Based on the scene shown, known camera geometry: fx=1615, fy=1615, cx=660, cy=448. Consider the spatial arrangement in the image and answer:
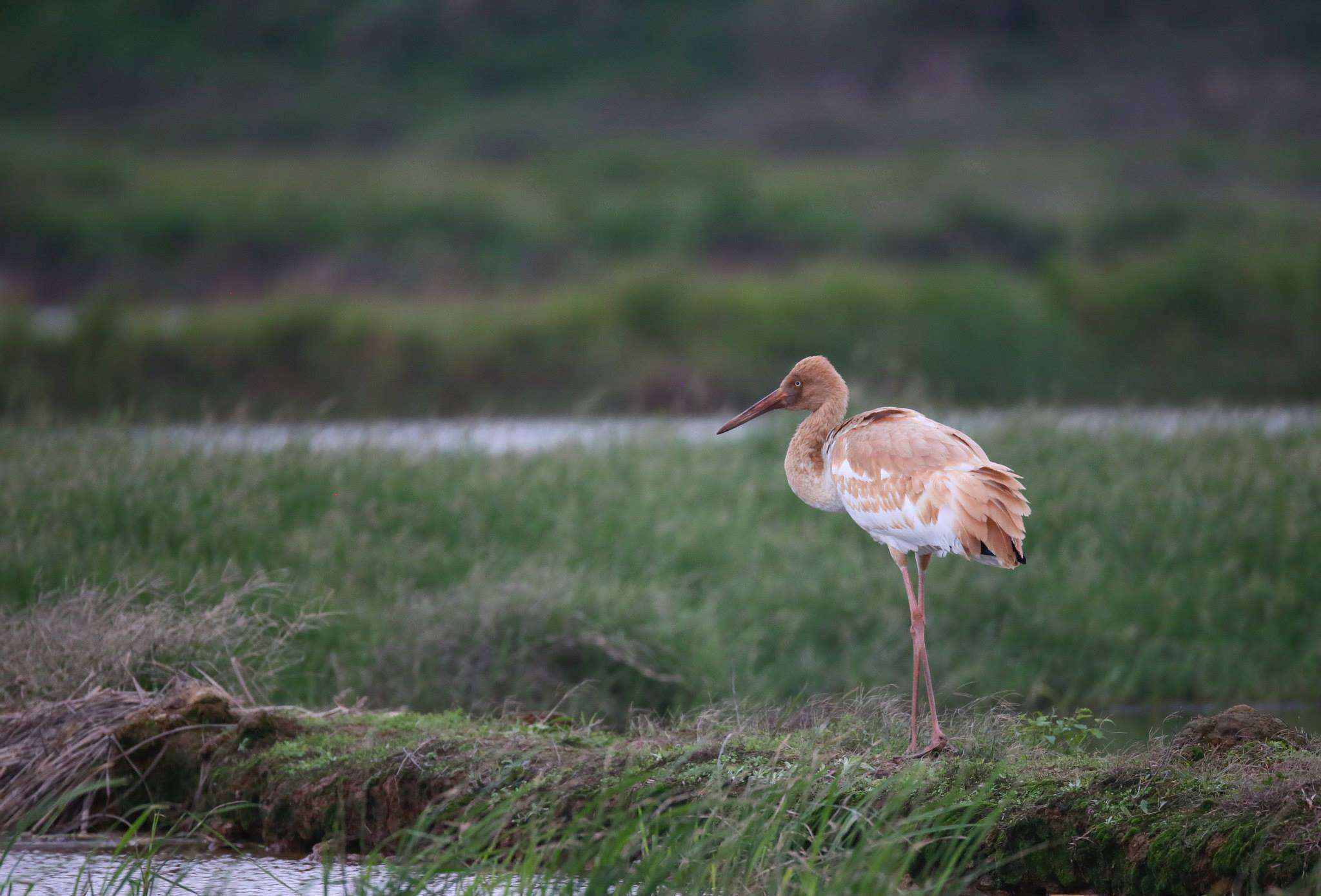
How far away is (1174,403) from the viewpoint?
73.2ft

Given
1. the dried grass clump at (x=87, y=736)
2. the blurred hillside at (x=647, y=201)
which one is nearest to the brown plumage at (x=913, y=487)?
the dried grass clump at (x=87, y=736)

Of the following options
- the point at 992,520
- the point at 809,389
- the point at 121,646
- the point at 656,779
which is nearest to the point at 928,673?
the point at 992,520

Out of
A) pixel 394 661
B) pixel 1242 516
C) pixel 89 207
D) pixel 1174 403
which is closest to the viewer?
pixel 394 661


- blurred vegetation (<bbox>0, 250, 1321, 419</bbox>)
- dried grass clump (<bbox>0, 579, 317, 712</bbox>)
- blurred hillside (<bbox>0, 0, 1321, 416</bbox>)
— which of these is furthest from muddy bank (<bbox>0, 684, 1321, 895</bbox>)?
blurred vegetation (<bbox>0, 250, 1321, 419</bbox>)

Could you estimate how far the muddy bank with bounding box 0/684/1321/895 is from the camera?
215 inches

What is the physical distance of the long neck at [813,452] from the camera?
6957 mm

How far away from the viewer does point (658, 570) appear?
1038cm

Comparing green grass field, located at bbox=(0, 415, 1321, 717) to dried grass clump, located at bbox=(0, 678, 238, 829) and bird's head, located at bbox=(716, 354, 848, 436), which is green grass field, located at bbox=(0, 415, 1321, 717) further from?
bird's head, located at bbox=(716, 354, 848, 436)

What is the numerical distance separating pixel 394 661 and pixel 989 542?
4.04 meters

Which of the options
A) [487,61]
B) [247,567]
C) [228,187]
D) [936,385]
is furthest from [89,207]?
[247,567]

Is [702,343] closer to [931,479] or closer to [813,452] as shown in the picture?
[813,452]

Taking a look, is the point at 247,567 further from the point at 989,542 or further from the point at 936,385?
the point at 936,385

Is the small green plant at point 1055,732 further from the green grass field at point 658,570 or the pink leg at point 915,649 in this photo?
the green grass field at point 658,570

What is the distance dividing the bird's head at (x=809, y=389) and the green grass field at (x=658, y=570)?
218 centimetres
